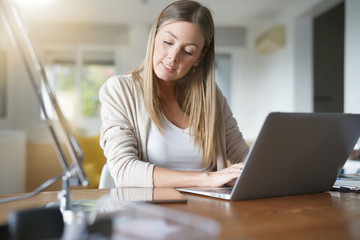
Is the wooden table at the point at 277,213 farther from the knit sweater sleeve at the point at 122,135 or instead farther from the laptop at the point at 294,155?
the knit sweater sleeve at the point at 122,135

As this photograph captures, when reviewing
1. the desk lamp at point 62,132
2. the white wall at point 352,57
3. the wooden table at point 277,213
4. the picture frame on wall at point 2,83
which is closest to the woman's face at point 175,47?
the wooden table at point 277,213

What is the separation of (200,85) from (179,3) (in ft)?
1.07

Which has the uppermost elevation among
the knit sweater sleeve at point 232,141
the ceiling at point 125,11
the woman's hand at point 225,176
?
the ceiling at point 125,11

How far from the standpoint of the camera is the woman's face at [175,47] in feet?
4.27

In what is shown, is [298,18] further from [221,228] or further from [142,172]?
[221,228]

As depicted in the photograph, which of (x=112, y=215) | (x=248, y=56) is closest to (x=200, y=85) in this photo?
(x=112, y=215)

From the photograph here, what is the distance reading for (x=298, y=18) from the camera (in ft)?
15.8

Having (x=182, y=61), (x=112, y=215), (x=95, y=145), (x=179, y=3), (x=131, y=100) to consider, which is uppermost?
(x=179, y=3)

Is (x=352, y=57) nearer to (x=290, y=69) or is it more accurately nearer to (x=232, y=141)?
(x=290, y=69)

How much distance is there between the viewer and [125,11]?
538cm

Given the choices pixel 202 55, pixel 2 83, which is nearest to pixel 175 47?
pixel 202 55

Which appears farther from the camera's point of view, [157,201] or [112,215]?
[157,201]

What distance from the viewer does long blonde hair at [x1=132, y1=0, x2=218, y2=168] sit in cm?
131

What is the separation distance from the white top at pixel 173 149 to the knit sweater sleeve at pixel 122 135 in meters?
0.05
